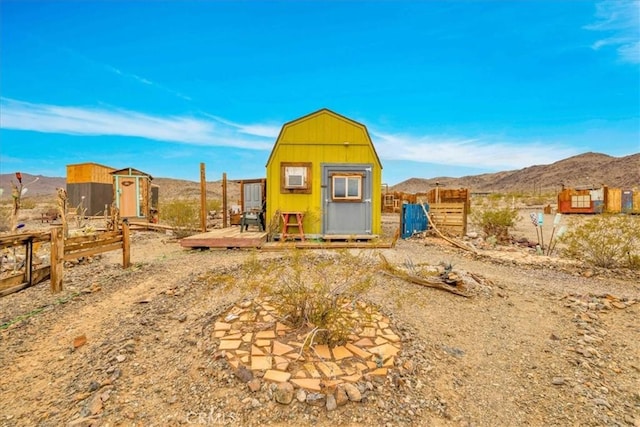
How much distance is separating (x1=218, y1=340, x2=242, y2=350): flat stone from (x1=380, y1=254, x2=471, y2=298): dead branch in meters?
3.37

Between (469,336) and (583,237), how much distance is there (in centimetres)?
549

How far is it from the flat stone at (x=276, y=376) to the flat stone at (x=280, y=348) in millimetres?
264

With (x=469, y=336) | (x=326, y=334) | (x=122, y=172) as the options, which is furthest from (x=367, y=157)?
(x=122, y=172)

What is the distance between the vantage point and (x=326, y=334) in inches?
134

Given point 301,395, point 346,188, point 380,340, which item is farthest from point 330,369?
point 346,188

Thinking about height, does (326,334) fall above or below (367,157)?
below

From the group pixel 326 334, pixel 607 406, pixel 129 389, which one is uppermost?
pixel 326 334

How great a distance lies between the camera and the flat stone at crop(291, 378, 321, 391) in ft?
8.85

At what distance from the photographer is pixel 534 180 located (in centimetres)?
8406

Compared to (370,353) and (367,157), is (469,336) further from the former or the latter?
(367,157)

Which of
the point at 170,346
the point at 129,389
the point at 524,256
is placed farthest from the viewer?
the point at 524,256

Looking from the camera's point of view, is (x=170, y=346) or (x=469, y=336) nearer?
(x=170, y=346)

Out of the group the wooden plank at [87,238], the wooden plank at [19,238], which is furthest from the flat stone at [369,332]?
the wooden plank at [87,238]

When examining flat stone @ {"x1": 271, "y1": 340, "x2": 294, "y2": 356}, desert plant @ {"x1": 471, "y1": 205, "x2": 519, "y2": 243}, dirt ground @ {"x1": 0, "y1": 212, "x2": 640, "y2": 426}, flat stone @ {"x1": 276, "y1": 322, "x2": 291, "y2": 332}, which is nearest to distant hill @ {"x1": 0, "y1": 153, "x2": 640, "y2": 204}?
desert plant @ {"x1": 471, "y1": 205, "x2": 519, "y2": 243}
